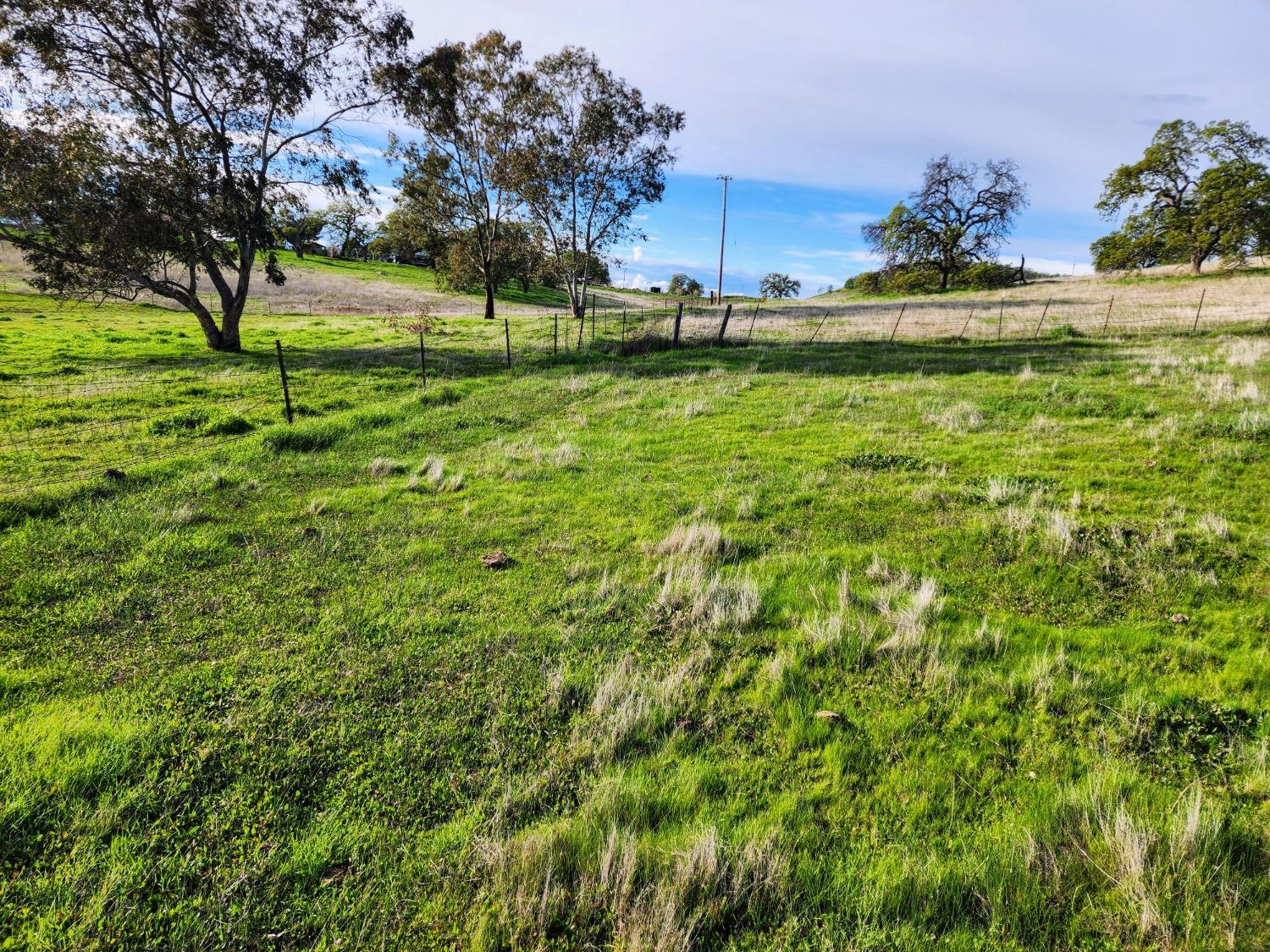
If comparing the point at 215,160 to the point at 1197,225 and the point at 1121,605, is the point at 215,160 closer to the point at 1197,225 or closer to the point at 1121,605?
the point at 1121,605

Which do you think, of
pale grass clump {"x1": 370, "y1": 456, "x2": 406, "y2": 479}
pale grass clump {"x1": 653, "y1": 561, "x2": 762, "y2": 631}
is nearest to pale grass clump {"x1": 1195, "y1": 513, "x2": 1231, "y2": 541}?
pale grass clump {"x1": 653, "y1": 561, "x2": 762, "y2": 631}

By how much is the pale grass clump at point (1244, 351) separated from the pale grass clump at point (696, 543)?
16349mm

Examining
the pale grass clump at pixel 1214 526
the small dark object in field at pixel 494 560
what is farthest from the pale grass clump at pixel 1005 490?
the small dark object in field at pixel 494 560

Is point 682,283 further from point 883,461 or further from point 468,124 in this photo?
point 883,461

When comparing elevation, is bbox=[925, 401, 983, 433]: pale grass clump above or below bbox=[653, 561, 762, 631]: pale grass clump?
above

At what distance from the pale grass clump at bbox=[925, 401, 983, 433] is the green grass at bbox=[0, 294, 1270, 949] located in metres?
1.32

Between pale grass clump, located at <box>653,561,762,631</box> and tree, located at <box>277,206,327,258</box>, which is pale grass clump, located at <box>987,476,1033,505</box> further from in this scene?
tree, located at <box>277,206,327,258</box>

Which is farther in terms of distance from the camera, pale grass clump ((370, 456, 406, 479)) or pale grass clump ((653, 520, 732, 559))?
pale grass clump ((370, 456, 406, 479))

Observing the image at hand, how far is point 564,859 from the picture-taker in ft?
9.17

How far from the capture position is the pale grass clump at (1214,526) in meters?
5.71

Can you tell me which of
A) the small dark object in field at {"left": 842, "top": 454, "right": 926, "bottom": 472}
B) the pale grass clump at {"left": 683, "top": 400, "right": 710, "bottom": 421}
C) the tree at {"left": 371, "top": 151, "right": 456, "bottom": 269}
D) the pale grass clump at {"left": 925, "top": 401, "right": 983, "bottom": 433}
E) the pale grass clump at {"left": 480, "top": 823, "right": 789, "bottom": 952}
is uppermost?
the tree at {"left": 371, "top": 151, "right": 456, "bottom": 269}

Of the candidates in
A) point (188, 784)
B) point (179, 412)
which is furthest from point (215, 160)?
point (188, 784)

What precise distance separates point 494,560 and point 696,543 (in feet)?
7.59

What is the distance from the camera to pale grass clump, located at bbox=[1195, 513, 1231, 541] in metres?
5.71
